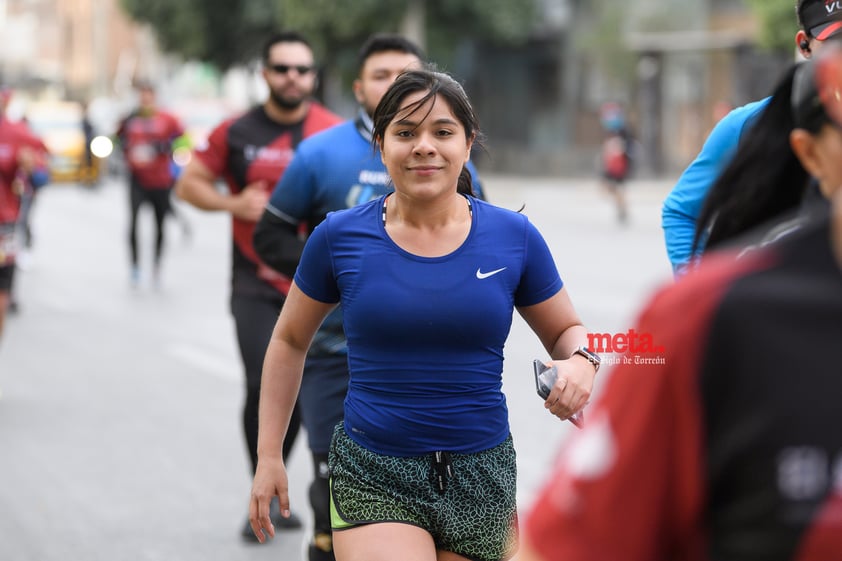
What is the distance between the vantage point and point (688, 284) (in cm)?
157

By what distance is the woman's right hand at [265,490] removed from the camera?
3.40 meters

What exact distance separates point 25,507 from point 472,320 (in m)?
4.07

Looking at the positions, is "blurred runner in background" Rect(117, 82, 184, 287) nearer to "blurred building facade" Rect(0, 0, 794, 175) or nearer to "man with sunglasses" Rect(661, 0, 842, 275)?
"man with sunglasses" Rect(661, 0, 842, 275)

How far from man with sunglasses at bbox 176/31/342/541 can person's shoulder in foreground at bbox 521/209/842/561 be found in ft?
14.4

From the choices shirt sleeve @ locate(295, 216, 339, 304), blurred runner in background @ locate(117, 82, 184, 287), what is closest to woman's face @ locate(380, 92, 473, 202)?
shirt sleeve @ locate(295, 216, 339, 304)

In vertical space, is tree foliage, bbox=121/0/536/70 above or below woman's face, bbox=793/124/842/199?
above

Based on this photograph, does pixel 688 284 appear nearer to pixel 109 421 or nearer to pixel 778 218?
pixel 778 218

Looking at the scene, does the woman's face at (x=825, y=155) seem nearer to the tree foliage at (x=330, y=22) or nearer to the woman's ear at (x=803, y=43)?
the woman's ear at (x=803, y=43)

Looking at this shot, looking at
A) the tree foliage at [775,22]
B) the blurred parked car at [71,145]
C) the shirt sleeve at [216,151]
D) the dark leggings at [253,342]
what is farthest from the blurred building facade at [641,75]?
the dark leggings at [253,342]

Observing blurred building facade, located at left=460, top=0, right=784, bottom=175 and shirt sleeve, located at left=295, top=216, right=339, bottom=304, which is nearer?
shirt sleeve, located at left=295, top=216, right=339, bottom=304

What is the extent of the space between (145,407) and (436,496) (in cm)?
607

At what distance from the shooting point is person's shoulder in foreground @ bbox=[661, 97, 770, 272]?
3701 millimetres

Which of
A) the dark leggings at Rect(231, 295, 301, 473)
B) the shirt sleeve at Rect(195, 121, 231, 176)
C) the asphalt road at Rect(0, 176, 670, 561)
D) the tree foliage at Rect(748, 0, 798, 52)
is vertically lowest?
the asphalt road at Rect(0, 176, 670, 561)

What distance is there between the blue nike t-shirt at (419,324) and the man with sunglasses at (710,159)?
0.52 metres
